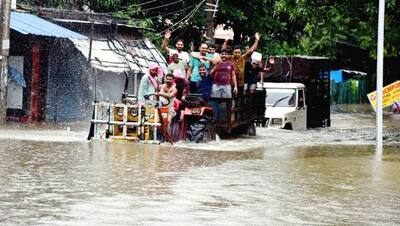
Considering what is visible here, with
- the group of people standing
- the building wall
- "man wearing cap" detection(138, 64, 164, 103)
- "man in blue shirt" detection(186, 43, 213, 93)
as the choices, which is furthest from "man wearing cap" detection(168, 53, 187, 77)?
the building wall

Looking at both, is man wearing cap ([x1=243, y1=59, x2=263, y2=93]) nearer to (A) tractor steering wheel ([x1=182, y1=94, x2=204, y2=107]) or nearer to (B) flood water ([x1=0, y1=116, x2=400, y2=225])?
(A) tractor steering wheel ([x1=182, y1=94, x2=204, y2=107])

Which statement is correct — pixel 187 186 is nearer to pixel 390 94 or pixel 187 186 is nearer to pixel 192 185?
pixel 192 185

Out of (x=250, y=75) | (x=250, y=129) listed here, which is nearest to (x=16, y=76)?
(x=250, y=129)

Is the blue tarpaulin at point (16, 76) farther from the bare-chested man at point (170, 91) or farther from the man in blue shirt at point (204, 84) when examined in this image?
the bare-chested man at point (170, 91)

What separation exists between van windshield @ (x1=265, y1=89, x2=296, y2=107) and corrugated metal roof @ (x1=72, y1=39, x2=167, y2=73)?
4157 millimetres

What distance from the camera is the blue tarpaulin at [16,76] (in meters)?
27.8

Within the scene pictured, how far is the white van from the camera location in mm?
27828

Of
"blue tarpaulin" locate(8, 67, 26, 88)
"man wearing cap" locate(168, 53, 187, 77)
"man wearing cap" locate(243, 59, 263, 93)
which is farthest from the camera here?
"blue tarpaulin" locate(8, 67, 26, 88)

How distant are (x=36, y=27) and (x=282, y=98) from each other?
726cm

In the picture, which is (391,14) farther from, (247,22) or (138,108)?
(247,22)

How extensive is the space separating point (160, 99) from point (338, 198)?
9125 mm

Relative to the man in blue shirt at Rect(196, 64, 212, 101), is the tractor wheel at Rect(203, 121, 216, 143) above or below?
below

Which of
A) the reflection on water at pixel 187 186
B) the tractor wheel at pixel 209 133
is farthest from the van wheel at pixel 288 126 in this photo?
the reflection on water at pixel 187 186

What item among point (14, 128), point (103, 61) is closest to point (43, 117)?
point (103, 61)
